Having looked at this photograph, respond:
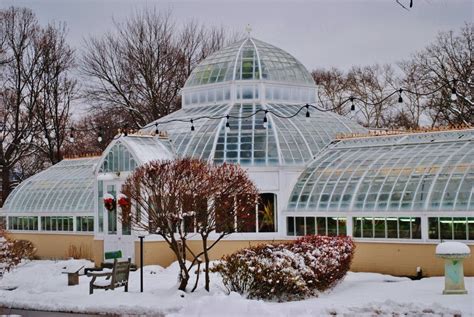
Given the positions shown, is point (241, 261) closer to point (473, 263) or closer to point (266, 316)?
point (266, 316)

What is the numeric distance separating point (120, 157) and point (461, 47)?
20945 mm

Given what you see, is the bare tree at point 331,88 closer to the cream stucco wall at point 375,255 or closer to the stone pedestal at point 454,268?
the cream stucco wall at point 375,255

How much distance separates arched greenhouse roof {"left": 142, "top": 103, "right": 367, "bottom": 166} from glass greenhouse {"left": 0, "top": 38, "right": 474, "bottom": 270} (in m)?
0.04

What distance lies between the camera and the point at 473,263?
23.8 meters


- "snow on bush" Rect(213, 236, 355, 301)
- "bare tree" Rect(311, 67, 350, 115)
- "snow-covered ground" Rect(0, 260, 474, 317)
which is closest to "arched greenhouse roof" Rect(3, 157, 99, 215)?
"snow-covered ground" Rect(0, 260, 474, 317)

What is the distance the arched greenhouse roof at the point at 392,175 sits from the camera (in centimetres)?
2517

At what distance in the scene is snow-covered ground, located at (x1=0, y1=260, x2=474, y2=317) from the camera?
718 inches

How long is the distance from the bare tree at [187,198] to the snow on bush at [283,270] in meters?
1.04

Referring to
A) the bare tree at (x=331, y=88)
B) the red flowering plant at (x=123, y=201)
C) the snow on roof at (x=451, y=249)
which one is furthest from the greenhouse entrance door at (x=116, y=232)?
the bare tree at (x=331, y=88)

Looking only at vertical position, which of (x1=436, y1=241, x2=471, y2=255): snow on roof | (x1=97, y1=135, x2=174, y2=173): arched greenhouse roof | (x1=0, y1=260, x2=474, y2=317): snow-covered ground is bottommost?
(x1=0, y1=260, x2=474, y2=317): snow-covered ground

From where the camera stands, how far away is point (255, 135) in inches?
1221

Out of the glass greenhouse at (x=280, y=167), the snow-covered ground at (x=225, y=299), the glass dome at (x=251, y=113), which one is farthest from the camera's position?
the glass dome at (x=251, y=113)

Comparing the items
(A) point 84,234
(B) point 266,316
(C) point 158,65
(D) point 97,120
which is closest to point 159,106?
(C) point 158,65

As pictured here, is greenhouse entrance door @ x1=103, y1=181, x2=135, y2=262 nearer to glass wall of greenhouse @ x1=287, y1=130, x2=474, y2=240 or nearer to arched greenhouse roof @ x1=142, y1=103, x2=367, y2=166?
arched greenhouse roof @ x1=142, y1=103, x2=367, y2=166
